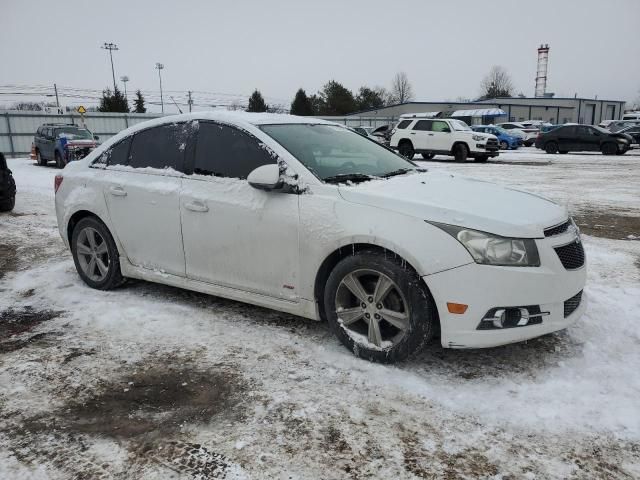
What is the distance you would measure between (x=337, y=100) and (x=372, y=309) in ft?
236

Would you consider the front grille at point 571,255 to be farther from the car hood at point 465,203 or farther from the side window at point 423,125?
the side window at point 423,125

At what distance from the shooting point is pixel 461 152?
2234 centimetres

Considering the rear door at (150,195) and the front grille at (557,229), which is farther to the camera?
the rear door at (150,195)

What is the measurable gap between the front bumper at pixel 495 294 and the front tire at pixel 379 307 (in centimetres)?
12

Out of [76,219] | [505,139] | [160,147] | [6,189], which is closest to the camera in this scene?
[160,147]

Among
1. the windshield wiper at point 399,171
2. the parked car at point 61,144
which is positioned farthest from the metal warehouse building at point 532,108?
the windshield wiper at point 399,171

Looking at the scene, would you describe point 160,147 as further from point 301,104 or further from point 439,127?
point 301,104

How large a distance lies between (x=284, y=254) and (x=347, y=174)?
76cm

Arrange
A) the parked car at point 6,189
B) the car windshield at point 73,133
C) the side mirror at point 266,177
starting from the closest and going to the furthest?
the side mirror at point 266,177 → the parked car at point 6,189 → the car windshield at point 73,133

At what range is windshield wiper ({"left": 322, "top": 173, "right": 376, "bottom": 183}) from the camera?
3721mm

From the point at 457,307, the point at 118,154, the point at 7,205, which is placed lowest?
the point at 7,205

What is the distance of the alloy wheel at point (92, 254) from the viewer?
4.97m

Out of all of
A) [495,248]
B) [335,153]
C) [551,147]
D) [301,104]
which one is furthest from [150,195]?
[301,104]

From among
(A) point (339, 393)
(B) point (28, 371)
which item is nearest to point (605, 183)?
(A) point (339, 393)
